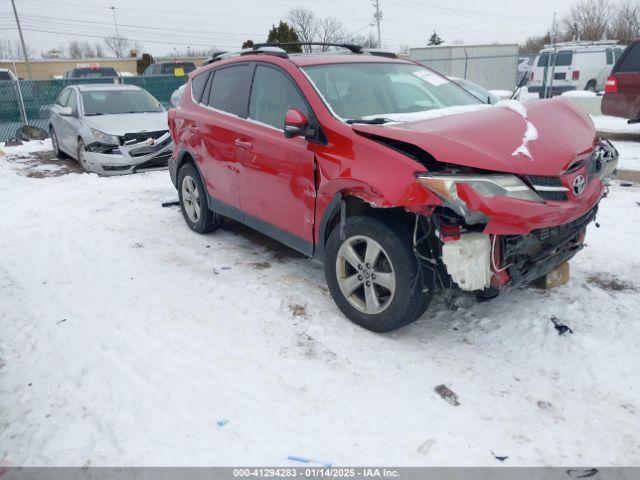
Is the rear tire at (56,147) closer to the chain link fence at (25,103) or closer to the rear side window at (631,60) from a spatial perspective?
the chain link fence at (25,103)

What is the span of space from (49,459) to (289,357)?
143 centimetres

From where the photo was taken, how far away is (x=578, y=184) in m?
3.07

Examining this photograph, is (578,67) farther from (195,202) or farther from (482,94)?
(195,202)

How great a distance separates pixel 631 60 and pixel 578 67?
11.0 m

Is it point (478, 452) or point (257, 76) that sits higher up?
point (257, 76)

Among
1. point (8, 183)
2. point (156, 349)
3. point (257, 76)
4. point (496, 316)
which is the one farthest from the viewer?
point (8, 183)

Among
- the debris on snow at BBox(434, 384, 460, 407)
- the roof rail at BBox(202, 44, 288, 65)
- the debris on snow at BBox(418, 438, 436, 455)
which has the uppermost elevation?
the roof rail at BBox(202, 44, 288, 65)

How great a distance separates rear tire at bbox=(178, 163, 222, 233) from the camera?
5496mm

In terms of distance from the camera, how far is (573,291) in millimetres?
3906

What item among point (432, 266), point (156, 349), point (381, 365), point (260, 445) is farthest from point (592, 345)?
point (156, 349)

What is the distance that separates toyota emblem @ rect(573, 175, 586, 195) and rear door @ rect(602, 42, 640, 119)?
815cm

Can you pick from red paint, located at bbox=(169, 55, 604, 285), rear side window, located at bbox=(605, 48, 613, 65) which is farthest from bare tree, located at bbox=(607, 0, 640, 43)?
red paint, located at bbox=(169, 55, 604, 285)

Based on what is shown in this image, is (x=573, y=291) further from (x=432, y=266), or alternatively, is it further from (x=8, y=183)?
(x=8, y=183)

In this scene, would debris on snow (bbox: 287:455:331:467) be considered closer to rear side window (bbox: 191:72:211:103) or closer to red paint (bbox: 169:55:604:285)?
red paint (bbox: 169:55:604:285)
